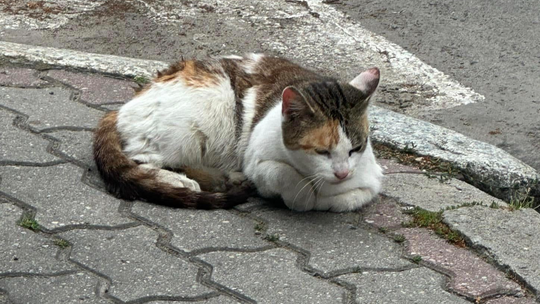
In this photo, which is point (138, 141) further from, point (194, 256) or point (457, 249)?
point (457, 249)

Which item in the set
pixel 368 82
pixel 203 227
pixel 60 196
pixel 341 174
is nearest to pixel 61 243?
pixel 60 196

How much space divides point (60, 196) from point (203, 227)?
0.69 metres

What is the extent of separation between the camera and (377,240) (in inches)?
152

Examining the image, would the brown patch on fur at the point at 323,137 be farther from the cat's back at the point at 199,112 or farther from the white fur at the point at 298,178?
the cat's back at the point at 199,112

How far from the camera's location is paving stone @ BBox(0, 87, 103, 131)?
4.77 metres

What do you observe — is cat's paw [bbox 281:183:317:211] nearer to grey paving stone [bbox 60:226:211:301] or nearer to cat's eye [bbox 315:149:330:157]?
cat's eye [bbox 315:149:330:157]

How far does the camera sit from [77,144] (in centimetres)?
457

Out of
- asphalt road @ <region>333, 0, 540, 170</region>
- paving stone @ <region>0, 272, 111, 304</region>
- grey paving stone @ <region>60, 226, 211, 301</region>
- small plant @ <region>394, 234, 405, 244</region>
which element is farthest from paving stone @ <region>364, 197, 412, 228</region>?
paving stone @ <region>0, 272, 111, 304</region>

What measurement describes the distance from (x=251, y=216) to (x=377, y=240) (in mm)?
579

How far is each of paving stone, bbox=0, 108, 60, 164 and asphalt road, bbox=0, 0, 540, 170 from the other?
4.84 ft


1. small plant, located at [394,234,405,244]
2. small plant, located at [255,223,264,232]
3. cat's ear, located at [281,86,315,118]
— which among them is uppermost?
cat's ear, located at [281,86,315,118]

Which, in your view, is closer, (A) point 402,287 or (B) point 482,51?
(A) point 402,287

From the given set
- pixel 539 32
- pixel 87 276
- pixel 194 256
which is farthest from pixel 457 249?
pixel 539 32

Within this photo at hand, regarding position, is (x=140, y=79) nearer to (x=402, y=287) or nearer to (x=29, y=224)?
(x=29, y=224)
